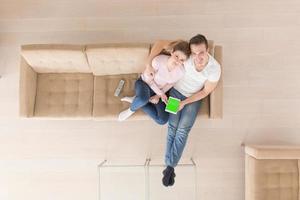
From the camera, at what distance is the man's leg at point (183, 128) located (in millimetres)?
3492

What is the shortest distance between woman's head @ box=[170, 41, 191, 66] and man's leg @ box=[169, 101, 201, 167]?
56 centimetres

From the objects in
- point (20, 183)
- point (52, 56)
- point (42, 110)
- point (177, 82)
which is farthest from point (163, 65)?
point (20, 183)

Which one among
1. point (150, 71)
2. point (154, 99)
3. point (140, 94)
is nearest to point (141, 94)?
point (140, 94)

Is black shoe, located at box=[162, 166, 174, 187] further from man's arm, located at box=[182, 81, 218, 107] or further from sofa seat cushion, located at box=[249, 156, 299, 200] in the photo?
sofa seat cushion, located at box=[249, 156, 299, 200]

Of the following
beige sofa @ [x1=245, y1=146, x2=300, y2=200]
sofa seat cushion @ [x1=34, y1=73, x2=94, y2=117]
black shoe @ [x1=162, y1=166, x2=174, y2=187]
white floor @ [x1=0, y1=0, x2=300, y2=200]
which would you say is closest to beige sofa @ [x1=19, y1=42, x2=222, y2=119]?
sofa seat cushion @ [x1=34, y1=73, x2=94, y2=117]

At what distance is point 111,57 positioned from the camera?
136 inches

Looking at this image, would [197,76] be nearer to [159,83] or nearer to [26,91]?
[159,83]

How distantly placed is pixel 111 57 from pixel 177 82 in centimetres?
67

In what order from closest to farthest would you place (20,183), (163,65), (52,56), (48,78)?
(163,65) → (52,56) → (48,78) → (20,183)

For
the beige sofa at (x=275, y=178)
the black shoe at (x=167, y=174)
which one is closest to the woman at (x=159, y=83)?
the black shoe at (x=167, y=174)

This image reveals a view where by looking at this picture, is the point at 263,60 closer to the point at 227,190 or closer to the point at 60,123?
the point at 227,190

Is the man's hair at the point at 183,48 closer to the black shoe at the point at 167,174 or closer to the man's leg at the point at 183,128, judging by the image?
the man's leg at the point at 183,128

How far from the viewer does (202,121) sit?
410 cm

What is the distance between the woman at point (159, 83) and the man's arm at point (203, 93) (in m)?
0.21
